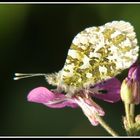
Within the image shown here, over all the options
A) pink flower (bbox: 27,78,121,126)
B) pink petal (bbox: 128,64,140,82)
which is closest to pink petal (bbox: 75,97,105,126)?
pink flower (bbox: 27,78,121,126)

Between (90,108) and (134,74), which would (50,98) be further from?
(134,74)

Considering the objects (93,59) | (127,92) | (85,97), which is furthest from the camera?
(93,59)

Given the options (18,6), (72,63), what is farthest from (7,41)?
(72,63)

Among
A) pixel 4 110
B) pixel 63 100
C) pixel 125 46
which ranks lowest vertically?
pixel 4 110

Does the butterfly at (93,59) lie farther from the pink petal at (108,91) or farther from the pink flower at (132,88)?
the pink flower at (132,88)

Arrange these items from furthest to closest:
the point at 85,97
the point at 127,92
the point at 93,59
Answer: the point at 93,59, the point at 85,97, the point at 127,92

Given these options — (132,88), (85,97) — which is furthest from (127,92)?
(85,97)

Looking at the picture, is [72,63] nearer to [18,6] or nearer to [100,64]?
[100,64]
